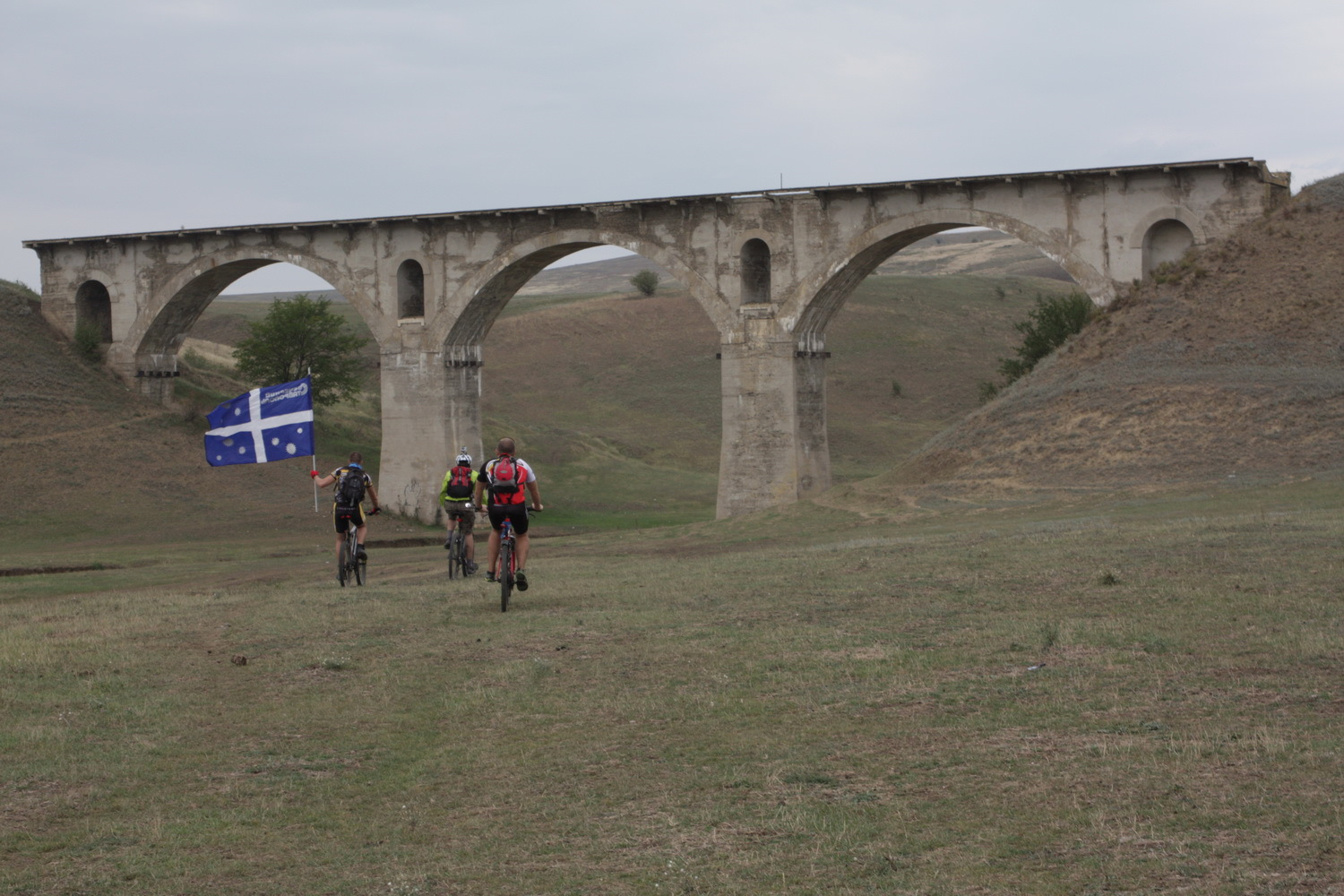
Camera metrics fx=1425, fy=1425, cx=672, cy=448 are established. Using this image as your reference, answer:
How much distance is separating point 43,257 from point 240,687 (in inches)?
1487

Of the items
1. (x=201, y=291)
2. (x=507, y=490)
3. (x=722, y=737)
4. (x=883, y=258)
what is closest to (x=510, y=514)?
(x=507, y=490)

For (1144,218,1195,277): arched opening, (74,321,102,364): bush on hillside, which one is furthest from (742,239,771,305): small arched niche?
(74,321,102,364): bush on hillside

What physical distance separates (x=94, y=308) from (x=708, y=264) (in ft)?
70.4

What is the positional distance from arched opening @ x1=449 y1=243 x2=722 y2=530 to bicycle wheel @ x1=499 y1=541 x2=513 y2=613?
22184 millimetres

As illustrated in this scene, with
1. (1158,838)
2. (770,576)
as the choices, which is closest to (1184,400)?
(770,576)

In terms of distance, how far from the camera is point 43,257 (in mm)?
43219

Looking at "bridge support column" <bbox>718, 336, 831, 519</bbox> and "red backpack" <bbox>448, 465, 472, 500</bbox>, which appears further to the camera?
"bridge support column" <bbox>718, 336, 831, 519</bbox>

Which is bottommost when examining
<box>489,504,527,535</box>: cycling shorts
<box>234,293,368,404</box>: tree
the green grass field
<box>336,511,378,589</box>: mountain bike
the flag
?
the green grass field

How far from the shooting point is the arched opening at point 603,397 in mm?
40938

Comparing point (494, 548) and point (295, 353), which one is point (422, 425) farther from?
point (494, 548)

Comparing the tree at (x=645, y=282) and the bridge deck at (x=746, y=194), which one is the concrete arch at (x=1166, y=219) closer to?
the bridge deck at (x=746, y=194)

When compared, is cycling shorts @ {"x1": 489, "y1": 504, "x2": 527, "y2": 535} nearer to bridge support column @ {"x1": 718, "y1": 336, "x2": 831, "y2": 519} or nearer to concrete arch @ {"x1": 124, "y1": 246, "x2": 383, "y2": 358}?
bridge support column @ {"x1": 718, "y1": 336, "x2": 831, "y2": 519}

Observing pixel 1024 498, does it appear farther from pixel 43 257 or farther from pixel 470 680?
pixel 43 257

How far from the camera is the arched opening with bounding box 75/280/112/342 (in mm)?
42781
